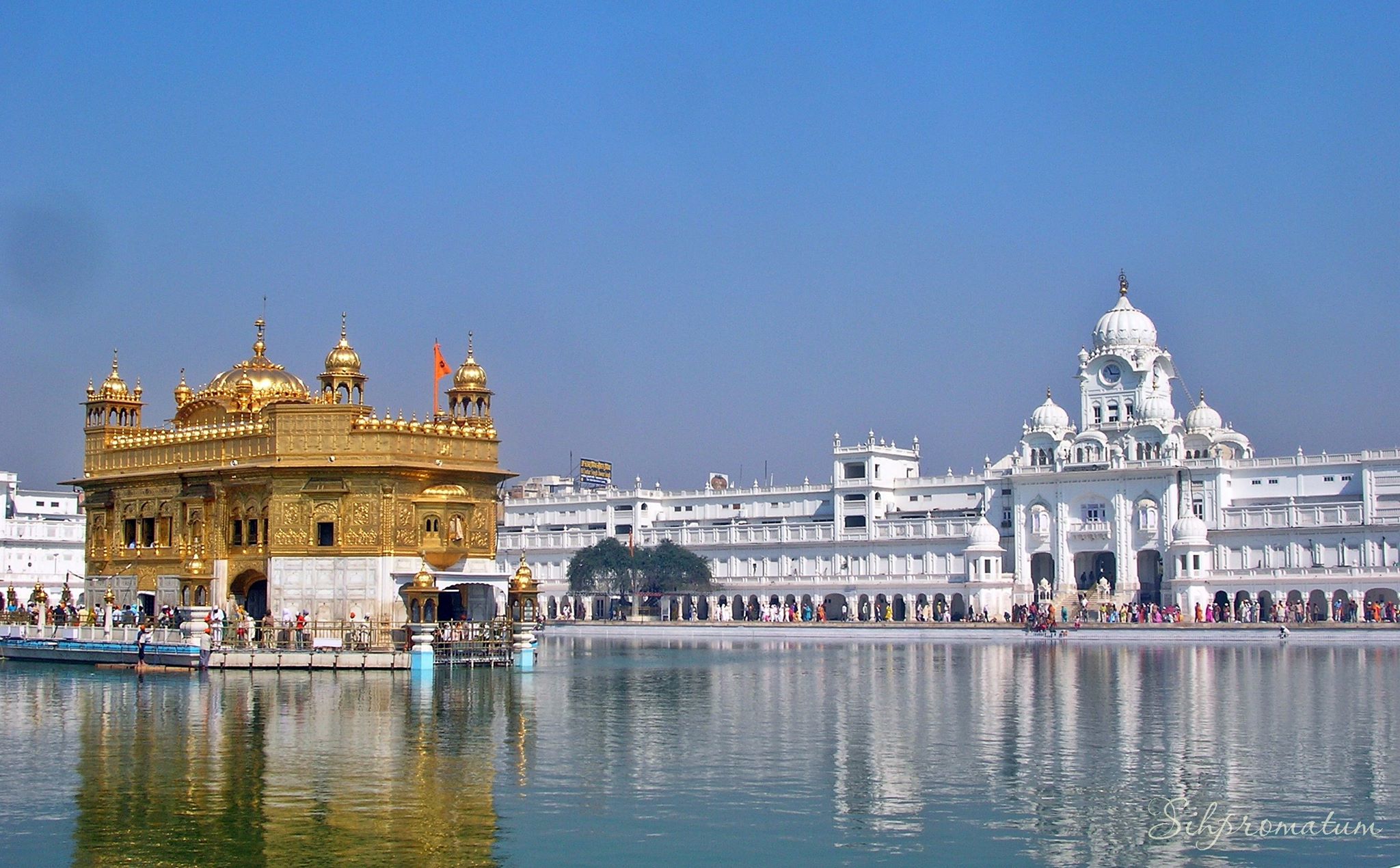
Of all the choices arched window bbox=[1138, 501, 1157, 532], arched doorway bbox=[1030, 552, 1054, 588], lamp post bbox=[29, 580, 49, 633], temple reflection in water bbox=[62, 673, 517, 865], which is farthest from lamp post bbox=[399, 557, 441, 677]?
arched doorway bbox=[1030, 552, 1054, 588]

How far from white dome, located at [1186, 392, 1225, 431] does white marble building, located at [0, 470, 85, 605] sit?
53.9 m

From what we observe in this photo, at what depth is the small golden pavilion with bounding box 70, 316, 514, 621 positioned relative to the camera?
3775cm

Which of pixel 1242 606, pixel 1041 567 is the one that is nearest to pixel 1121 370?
pixel 1041 567

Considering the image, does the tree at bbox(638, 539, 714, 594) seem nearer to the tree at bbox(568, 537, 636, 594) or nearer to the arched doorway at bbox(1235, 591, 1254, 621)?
the tree at bbox(568, 537, 636, 594)

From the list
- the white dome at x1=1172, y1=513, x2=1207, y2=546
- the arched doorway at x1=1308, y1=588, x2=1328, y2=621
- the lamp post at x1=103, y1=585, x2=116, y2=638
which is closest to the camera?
the lamp post at x1=103, y1=585, x2=116, y2=638

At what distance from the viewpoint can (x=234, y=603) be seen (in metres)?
39.5

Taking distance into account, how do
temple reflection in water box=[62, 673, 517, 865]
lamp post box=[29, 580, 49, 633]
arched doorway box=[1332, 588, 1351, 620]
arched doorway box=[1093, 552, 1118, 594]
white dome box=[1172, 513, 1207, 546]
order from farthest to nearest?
arched doorway box=[1093, 552, 1118, 594] → white dome box=[1172, 513, 1207, 546] → arched doorway box=[1332, 588, 1351, 620] → lamp post box=[29, 580, 49, 633] → temple reflection in water box=[62, 673, 517, 865]

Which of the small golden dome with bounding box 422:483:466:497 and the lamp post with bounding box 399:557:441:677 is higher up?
the small golden dome with bounding box 422:483:466:497

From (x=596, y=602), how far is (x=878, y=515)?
57.4 ft

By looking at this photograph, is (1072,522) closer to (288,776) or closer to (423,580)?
(423,580)

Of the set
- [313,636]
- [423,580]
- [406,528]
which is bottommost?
[313,636]

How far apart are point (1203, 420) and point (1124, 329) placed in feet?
20.7

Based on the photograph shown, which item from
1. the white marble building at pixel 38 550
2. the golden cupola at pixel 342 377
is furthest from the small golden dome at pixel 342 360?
the white marble building at pixel 38 550

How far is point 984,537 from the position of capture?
80.9 metres
